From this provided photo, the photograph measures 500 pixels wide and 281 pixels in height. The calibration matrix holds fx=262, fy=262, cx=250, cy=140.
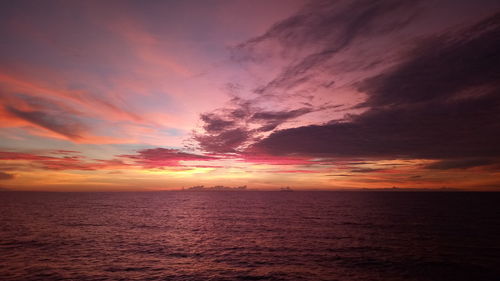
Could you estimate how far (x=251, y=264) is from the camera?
3142cm

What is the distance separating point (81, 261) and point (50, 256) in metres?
5.32

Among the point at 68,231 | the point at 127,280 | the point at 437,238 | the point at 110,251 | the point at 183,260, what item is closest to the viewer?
the point at 127,280

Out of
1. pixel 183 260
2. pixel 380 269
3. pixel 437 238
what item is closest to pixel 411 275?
pixel 380 269

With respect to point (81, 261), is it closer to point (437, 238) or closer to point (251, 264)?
point (251, 264)

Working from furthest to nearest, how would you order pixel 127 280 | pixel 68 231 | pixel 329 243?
pixel 68 231 < pixel 329 243 < pixel 127 280

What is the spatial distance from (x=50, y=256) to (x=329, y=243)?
127ft

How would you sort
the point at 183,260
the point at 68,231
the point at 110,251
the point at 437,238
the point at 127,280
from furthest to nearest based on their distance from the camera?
the point at 68,231
the point at 437,238
the point at 110,251
the point at 183,260
the point at 127,280

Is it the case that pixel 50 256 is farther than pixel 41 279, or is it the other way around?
pixel 50 256

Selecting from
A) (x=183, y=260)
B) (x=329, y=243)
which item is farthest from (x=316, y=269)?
(x=183, y=260)

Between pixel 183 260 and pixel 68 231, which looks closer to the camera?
pixel 183 260

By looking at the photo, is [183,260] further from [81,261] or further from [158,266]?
[81,261]

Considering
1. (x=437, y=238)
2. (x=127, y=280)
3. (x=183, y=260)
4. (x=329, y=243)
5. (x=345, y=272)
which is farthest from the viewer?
(x=437, y=238)

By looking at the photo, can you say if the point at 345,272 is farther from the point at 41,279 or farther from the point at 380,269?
the point at 41,279

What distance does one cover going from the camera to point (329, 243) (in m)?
41.3
